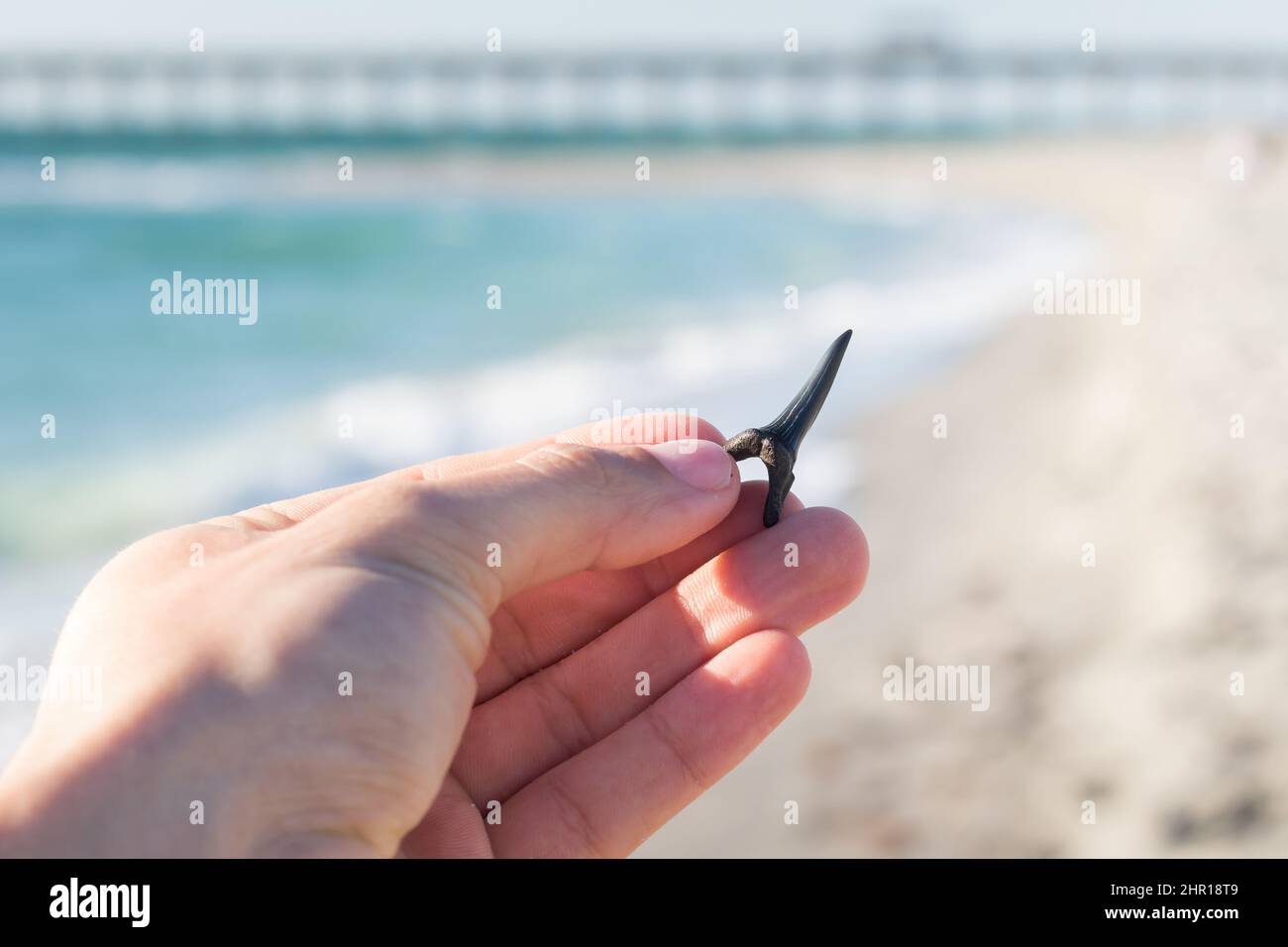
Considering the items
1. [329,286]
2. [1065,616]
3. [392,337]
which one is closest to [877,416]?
[1065,616]

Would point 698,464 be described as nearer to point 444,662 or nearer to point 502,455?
point 502,455

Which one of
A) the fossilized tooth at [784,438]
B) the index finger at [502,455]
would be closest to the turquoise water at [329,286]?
the index finger at [502,455]

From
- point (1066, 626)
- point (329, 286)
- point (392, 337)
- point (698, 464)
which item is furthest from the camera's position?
point (329, 286)

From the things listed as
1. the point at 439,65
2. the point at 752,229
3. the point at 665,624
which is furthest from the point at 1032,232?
the point at 439,65

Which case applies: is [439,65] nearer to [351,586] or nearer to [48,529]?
[48,529]

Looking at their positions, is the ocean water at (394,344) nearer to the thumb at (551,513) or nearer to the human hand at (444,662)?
the human hand at (444,662)

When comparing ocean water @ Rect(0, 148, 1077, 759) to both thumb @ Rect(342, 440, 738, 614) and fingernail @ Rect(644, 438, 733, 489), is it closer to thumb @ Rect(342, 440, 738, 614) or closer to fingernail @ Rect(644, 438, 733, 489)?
thumb @ Rect(342, 440, 738, 614)
